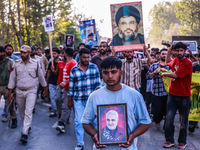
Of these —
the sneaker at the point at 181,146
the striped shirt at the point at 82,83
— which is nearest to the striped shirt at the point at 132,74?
the striped shirt at the point at 82,83

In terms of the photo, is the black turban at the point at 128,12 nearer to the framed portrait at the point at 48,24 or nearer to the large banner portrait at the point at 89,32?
the framed portrait at the point at 48,24

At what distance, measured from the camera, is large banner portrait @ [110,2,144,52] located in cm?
580

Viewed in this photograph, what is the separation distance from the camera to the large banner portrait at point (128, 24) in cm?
580

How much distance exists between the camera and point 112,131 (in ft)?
8.03

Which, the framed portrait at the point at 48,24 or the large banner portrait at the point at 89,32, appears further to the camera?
the large banner portrait at the point at 89,32

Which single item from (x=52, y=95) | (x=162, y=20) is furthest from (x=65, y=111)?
(x=162, y=20)

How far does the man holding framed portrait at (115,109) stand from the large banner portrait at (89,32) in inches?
396

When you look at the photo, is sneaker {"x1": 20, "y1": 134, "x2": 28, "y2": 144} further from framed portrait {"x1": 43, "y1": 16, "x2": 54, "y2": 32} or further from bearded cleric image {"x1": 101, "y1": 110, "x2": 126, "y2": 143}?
framed portrait {"x1": 43, "y1": 16, "x2": 54, "y2": 32}

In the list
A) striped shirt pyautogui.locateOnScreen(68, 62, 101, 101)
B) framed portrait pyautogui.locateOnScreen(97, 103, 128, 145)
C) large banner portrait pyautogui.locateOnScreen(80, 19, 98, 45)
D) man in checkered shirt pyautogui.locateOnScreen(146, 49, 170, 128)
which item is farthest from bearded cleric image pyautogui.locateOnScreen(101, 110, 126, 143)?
large banner portrait pyautogui.locateOnScreen(80, 19, 98, 45)

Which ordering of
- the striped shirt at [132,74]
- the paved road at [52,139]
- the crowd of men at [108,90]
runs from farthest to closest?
1. the striped shirt at [132,74]
2. the paved road at [52,139]
3. the crowd of men at [108,90]

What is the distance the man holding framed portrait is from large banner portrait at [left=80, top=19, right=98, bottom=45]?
1006cm

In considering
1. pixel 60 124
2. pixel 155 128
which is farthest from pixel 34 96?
pixel 155 128

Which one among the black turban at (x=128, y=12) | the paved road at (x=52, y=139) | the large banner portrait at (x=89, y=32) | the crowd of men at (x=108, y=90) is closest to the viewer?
the crowd of men at (x=108, y=90)

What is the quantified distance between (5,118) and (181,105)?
16.6ft
